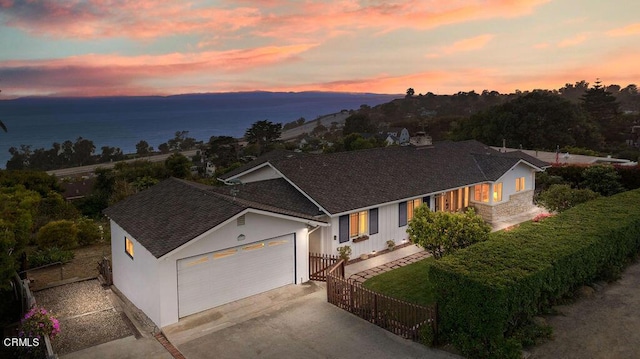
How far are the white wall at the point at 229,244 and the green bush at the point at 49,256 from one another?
10410 mm

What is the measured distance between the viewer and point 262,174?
24.0m

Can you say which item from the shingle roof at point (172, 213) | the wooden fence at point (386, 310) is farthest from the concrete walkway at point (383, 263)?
the shingle roof at point (172, 213)

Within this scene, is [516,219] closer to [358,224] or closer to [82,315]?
[358,224]

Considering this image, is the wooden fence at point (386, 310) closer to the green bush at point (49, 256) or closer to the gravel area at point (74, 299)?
the gravel area at point (74, 299)

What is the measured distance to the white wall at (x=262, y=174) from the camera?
22.9 m

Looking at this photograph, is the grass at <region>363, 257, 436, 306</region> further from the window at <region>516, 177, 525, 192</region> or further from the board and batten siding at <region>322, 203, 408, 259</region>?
the window at <region>516, 177, 525, 192</region>

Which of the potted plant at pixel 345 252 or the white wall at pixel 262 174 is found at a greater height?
the white wall at pixel 262 174

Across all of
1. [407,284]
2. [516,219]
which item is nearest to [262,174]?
[407,284]

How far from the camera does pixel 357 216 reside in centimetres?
2002

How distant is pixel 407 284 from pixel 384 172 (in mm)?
8251

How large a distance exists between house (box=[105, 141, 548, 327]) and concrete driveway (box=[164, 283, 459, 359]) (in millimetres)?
1208

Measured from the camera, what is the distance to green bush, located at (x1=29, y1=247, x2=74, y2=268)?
20.2m

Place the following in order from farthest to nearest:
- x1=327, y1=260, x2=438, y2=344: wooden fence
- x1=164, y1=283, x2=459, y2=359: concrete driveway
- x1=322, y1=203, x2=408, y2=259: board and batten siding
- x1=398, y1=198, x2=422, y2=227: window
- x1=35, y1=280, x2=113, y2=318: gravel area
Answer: x1=398, y1=198, x2=422, y2=227: window
x1=322, y1=203, x2=408, y2=259: board and batten siding
x1=35, y1=280, x2=113, y2=318: gravel area
x1=327, y1=260, x2=438, y2=344: wooden fence
x1=164, y1=283, x2=459, y2=359: concrete driveway

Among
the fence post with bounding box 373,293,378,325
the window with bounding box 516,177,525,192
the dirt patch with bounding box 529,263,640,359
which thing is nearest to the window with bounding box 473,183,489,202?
the window with bounding box 516,177,525,192
